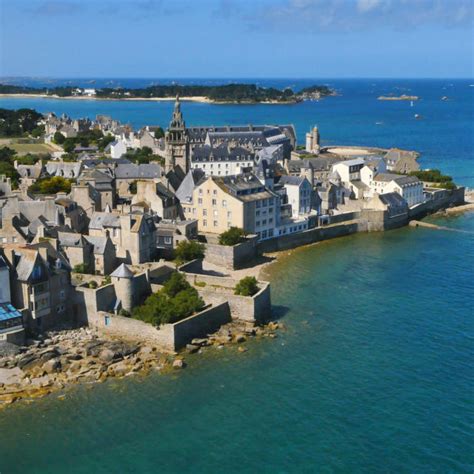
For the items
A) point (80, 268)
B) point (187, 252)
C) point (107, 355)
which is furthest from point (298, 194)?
point (107, 355)

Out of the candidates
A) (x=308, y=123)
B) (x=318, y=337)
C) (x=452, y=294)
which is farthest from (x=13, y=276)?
(x=308, y=123)

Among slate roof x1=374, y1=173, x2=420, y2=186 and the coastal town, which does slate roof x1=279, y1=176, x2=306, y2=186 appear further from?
slate roof x1=374, y1=173, x2=420, y2=186

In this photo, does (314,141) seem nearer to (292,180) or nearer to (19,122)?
(292,180)

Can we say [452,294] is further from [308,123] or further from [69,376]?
[308,123]

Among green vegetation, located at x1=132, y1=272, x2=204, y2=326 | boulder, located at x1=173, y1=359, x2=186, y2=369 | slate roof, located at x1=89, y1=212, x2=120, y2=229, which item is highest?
slate roof, located at x1=89, y1=212, x2=120, y2=229

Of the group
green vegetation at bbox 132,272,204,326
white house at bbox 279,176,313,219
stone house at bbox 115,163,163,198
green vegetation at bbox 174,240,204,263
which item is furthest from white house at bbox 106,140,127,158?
green vegetation at bbox 132,272,204,326
